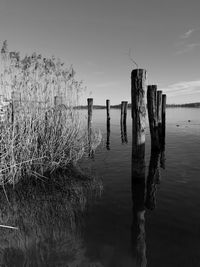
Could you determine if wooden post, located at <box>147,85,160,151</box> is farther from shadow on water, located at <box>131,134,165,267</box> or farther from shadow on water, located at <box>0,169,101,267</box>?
shadow on water, located at <box>0,169,101,267</box>

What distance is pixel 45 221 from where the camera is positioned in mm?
3609

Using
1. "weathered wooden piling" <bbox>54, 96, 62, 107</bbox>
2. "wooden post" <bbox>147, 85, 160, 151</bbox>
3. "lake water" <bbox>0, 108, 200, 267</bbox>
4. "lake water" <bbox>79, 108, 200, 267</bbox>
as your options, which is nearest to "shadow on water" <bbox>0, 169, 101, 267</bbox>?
"lake water" <bbox>0, 108, 200, 267</bbox>

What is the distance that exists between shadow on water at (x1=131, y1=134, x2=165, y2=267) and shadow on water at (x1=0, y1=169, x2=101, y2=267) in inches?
33.7

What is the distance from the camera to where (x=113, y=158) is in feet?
28.1

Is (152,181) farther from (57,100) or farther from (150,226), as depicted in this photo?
(57,100)

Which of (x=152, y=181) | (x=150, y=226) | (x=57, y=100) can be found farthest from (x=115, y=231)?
(x=57, y=100)

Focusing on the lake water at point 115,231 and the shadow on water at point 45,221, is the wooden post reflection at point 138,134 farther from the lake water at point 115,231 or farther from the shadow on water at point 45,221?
the shadow on water at point 45,221

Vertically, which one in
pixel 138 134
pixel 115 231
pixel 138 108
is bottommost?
pixel 115 231

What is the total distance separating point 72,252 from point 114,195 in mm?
2178

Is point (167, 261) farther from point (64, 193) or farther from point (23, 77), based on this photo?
point (23, 77)

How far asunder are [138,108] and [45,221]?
11.3ft

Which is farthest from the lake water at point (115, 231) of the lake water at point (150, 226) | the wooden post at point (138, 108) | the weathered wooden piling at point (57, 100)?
the weathered wooden piling at point (57, 100)

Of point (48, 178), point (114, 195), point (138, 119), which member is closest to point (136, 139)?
point (138, 119)

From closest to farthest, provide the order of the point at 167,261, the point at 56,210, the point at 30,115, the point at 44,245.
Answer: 1. the point at 167,261
2. the point at 44,245
3. the point at 56,210
4. the point at 30,115
